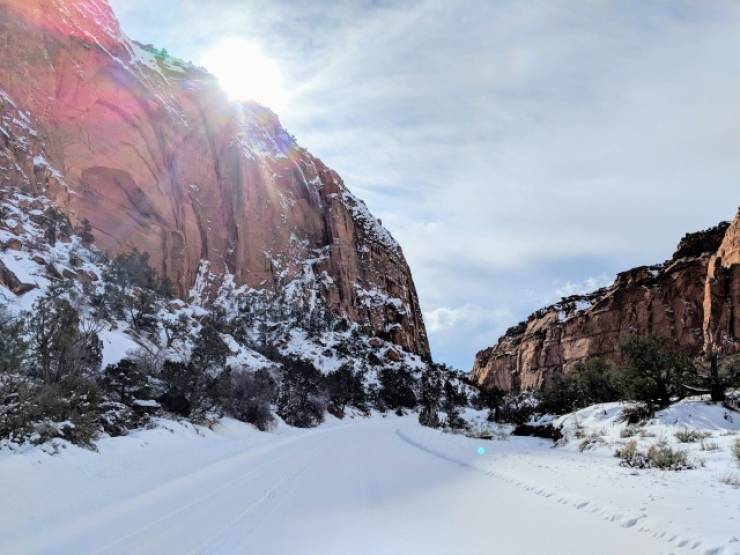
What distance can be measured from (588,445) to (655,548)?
14.3m

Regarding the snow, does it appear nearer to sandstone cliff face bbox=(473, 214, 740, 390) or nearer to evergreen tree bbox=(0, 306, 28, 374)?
evergreen tree bbox=(0, 306, 28, 374)

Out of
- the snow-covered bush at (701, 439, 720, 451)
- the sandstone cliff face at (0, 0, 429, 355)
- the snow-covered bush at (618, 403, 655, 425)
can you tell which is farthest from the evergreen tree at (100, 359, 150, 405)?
the sandstone cliff face at (0, 0, 429, 355)

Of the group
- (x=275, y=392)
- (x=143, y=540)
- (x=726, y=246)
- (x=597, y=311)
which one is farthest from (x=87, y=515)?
(x=597, y=311)

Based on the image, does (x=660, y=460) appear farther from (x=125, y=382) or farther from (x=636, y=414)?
(x=125, y=382)

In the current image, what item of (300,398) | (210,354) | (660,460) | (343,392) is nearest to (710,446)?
(660,460)

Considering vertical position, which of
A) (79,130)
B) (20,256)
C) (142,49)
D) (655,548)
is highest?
(142,49)

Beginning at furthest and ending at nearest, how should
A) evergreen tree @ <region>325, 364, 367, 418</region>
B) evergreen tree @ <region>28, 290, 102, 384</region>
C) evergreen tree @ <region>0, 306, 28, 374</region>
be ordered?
1. evergreen tree @ <region>325, 364, 367, 418</region>
2. evergreen tree @ <region>28, 290, 102, 384</region>
3. evergreen tree @ <region>0, 306, 28, 374</region>

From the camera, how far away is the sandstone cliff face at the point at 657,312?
60.2 meters

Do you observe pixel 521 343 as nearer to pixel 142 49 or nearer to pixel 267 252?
pixel 267 252

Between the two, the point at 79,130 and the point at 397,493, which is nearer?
the point at 397,493

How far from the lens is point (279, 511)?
7836 mm

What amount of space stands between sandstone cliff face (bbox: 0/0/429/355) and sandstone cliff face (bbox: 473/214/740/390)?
Answer: 39053 mm

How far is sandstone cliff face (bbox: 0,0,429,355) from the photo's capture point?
67.4m

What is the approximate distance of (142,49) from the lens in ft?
368
